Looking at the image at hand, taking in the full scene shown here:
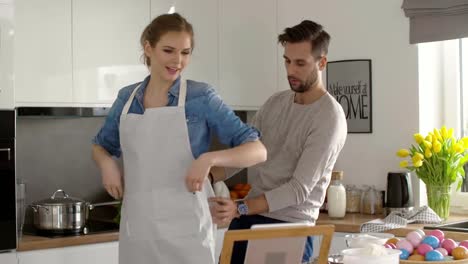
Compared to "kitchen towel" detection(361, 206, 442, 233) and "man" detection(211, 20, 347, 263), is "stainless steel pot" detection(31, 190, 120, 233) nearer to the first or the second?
"man" detection(211, 20, 347, 263)

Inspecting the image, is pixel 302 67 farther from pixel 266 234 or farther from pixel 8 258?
pixel 8 258

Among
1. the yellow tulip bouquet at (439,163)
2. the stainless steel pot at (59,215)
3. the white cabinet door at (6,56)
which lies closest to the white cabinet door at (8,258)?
the stainless steel pot at (59,215)

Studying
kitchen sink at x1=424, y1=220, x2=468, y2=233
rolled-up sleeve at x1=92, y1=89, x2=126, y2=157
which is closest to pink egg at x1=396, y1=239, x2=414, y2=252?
rolled-up sleeve at x1=92, y1=89, x2=126, y2=157

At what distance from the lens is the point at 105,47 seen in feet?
12.4

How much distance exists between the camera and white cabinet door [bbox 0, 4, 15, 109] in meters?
3.24

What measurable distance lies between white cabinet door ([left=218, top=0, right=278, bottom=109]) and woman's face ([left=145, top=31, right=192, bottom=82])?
7.04 feet

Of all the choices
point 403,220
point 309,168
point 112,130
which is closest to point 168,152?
point 112,130

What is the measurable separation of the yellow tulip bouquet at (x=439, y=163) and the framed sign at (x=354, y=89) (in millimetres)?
453

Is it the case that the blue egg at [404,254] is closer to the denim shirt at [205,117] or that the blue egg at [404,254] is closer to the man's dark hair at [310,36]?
the denim shirt at [205,117]

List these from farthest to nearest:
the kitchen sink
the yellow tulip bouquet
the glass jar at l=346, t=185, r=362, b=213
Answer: the glass jar at l=346, t=185, r=362, b=213
the yellow tulip bouquet
the kitchen sink

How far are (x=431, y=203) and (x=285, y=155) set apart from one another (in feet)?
4.91

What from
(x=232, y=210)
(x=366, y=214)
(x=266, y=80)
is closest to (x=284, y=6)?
(x=266, y=80)

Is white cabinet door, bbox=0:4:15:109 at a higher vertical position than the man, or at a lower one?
higher

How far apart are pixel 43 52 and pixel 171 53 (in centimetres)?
159
